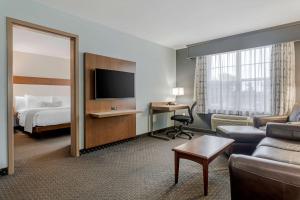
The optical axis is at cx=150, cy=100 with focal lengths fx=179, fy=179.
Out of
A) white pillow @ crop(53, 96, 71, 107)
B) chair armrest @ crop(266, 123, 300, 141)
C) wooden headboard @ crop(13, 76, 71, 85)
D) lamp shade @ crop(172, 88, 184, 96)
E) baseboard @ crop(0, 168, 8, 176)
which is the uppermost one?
wooden headboard @ crop(13, 76, 71, 85)

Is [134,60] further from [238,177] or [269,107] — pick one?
[238,177]

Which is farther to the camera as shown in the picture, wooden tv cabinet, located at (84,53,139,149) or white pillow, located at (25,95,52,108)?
white pillow, located at (25,95,52,108)

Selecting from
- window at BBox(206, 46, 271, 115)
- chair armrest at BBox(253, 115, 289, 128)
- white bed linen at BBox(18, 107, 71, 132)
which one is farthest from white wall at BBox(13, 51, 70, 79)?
chair armrest at BBox(253, 115, 289, 128)

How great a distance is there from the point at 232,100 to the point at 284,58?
1348 millimetres

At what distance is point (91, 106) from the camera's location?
333 centimetres

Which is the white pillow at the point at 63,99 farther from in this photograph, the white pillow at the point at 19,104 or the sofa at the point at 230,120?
the sofa at the point at 230,120

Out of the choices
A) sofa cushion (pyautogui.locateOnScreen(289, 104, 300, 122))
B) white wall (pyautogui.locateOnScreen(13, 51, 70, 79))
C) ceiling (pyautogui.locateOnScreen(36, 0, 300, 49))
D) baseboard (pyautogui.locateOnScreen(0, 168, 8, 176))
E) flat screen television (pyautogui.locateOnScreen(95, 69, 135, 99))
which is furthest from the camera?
white wall (pyautogui.locateOnScreen(13, 51, 70, 79))

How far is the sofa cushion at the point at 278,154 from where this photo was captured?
1777 millimetres

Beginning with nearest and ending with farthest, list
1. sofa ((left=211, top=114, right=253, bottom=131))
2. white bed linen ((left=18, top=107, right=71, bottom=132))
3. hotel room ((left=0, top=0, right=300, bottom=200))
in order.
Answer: hotel room ((left=0, top=0, right=300, bottom=200)) < sofa ((left=211, top=114, right=253, bottom=131)) < white bed linen ((left=18, top=107, right=71, bottom=132))

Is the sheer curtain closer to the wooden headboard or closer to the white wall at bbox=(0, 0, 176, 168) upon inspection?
the white wall at bbox=(0, 0, 176, 168)

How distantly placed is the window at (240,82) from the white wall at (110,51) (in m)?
1.25

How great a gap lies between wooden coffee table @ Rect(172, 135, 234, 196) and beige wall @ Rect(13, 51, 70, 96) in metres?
5.69

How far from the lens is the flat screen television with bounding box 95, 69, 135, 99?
11.1 feet

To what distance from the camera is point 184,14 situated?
3.08 meters
